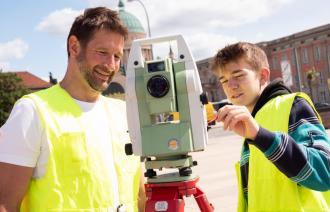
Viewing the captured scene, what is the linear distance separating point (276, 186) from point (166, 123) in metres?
0.70

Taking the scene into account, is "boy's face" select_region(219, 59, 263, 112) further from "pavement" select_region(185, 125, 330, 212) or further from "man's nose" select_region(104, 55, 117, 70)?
"pavement" select_region(185, 125, 330, 212)

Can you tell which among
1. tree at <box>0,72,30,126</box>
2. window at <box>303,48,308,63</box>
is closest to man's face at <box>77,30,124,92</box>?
tree at <box>0,72,30,126</box>

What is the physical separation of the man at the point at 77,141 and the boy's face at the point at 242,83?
614mm

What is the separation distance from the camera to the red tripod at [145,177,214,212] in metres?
2.30

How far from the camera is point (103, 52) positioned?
224 centimetres

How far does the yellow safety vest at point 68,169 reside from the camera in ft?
6.55

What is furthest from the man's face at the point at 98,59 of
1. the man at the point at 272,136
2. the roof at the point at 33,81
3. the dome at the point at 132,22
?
the roof at the point at 33,81

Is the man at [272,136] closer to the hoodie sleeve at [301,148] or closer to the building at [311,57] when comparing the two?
the hoodie sleeve at [301,148]

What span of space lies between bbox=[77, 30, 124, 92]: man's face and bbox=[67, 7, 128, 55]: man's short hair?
3 cm

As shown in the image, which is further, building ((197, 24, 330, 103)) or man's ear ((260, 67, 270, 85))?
building ((197, 24, 330, 103))

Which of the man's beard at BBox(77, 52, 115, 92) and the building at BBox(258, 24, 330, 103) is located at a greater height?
the building at BBox(258, 24, 330, 103)

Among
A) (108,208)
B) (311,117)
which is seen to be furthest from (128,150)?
(311,117)

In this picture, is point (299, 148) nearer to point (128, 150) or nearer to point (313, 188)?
point (313, 188)

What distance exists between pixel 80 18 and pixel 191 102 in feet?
2.37
